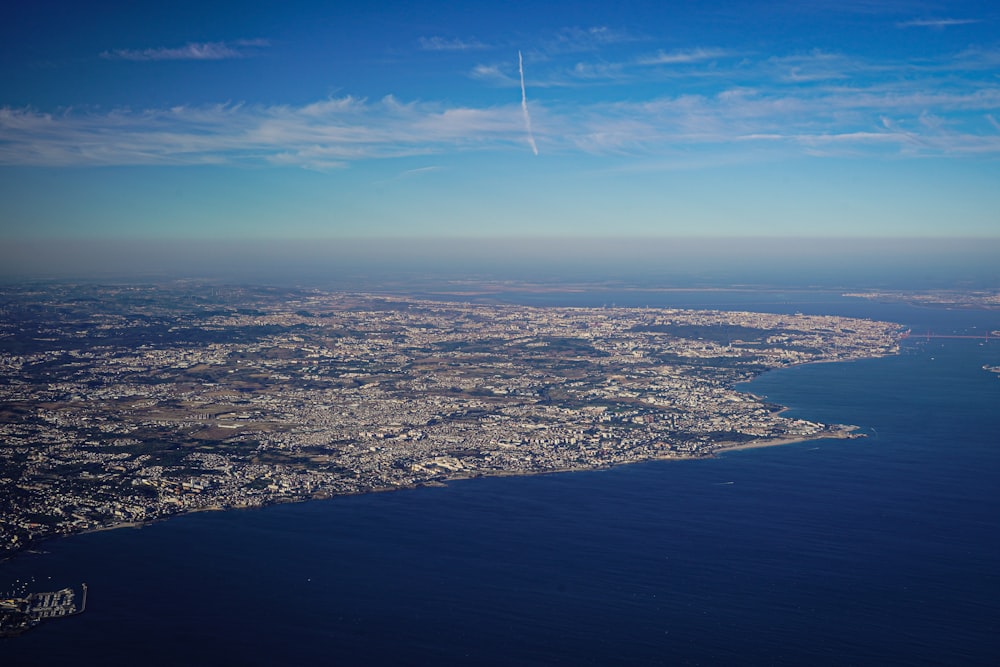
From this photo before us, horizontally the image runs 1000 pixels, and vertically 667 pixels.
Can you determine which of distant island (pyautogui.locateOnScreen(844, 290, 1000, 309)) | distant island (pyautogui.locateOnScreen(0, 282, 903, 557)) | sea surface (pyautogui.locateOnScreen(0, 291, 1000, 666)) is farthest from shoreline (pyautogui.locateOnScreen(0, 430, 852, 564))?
distant island (pyautogui.locateOnScreen(844, 290, 1000, 309))

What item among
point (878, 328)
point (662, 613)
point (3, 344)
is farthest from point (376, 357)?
point (878, 328)

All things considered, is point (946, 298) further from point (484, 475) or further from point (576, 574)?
point (576, 574)

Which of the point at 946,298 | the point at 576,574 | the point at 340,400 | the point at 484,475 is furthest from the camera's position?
the point at 946,298

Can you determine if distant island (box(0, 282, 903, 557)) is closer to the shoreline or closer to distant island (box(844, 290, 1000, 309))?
the shoreline

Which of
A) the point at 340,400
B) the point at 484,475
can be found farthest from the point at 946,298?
the point at 484,475

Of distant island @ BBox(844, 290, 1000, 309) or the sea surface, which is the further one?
distant island @ BBox(844, 290, 1000, 309)

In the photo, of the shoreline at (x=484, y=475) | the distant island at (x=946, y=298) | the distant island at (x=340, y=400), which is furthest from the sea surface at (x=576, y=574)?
the distant island at (x=946, y=298)
